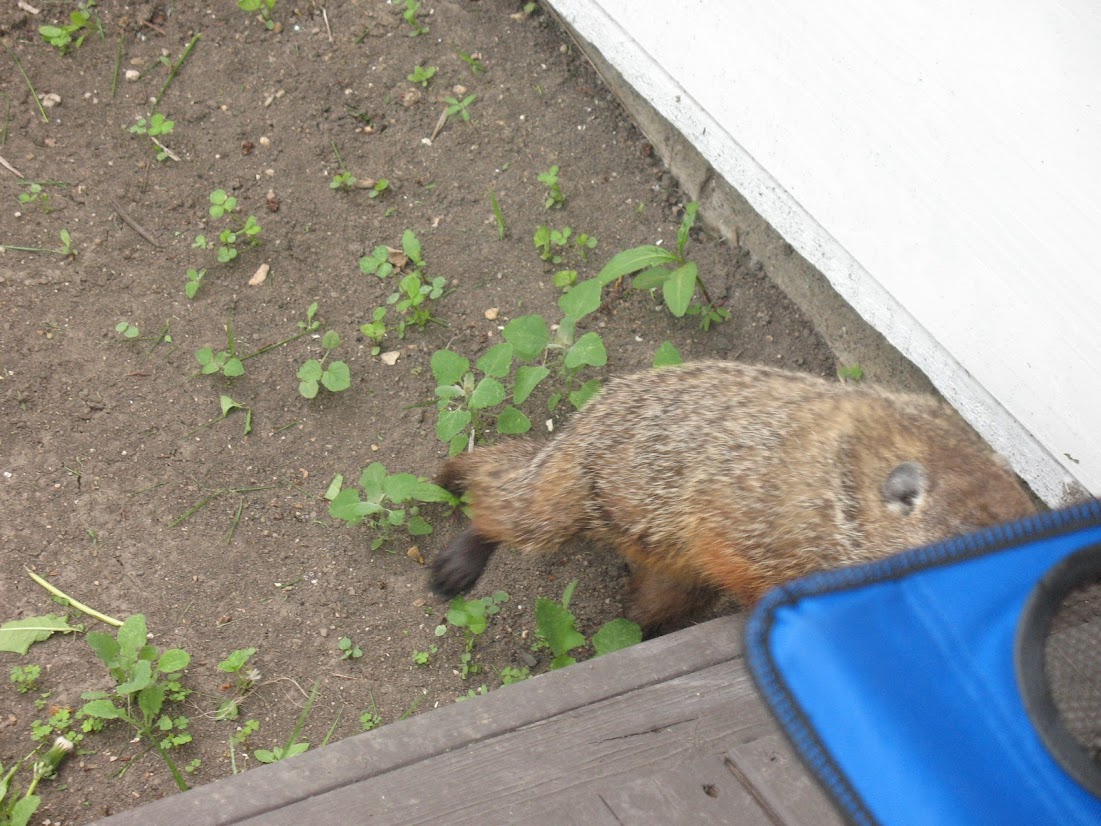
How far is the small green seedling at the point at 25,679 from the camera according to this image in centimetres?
249

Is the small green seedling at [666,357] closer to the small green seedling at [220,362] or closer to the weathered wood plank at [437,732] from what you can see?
the weathered wood plank at [437,732]

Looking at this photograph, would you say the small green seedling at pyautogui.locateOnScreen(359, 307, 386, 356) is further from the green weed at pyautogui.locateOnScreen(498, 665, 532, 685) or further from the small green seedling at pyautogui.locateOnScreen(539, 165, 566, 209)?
the green weed at pyautogui.locateOnScreen(498, 665, 532, 685)

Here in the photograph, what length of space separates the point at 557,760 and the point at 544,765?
0.03m

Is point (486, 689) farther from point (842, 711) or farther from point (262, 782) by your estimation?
point (842, 711)

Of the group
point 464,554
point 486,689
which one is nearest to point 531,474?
point 464,554

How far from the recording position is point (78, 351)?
10.4 feet

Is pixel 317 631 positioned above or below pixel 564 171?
below

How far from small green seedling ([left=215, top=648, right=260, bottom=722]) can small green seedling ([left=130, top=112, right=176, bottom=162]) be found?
2.00 m

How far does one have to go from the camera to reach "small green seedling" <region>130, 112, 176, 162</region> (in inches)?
144

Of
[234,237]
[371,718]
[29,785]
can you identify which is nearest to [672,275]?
[234,237]

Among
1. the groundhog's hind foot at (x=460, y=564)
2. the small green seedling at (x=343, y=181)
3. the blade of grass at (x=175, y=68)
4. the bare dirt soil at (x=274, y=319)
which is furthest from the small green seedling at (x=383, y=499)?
the blade of grass at (x=175, y=68)

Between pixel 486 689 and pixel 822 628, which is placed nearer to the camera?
pixel 822 628

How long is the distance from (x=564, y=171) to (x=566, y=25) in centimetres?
72

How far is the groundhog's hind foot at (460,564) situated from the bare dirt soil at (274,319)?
0.11 m
